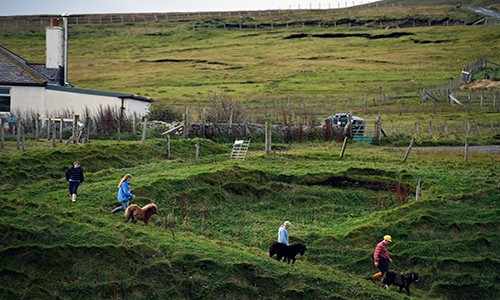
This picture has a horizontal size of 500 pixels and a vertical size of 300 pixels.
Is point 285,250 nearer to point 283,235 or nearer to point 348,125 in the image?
point 283,235

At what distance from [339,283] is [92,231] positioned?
727cm

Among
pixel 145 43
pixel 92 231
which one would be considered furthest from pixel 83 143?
pixel 145 43

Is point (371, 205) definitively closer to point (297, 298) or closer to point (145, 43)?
point (297, 298)

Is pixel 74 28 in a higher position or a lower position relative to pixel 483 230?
higher

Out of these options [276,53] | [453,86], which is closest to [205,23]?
[276,53]

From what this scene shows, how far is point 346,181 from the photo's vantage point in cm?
3700

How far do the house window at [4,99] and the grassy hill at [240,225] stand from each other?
38.3 ft

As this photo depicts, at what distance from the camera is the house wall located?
50.7 meters

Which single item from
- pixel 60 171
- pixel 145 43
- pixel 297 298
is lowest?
pixel 297 298

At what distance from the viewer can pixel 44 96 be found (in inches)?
2014

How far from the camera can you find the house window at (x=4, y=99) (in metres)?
50.7

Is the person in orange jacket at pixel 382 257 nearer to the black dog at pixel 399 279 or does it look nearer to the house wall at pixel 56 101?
the black dog at pixel 399 279

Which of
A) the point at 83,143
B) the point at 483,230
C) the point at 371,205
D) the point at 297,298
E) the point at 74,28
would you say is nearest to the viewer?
the point at 297,298

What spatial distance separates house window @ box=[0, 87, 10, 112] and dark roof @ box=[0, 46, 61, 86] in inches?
18.2
